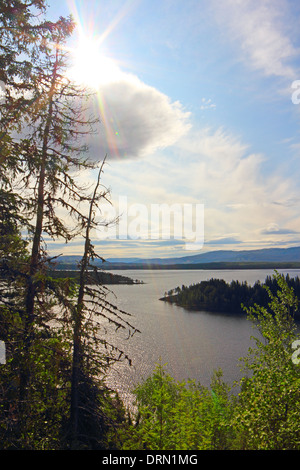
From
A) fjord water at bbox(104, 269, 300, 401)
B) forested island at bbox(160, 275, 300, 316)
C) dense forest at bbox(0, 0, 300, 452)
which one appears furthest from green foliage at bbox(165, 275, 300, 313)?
dense forest at bbox(0, 0, 300, 452)

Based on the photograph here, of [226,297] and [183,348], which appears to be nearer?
[183,348]

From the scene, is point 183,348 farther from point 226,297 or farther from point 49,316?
point 226,297

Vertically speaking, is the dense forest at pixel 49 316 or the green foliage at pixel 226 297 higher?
the dense forest at pixel 49 316

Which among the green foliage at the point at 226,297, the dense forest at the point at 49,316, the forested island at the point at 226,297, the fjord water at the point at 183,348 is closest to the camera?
the dense forest at the point at 49,316

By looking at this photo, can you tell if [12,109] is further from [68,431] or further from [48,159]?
[68,431]

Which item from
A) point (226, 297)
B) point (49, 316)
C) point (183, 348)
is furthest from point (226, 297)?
point (49, 316)

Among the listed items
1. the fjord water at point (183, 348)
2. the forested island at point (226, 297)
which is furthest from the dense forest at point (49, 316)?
the forested island at point (226, 297)

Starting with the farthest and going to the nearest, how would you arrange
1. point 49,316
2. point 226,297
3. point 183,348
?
point 226,297 < point 183,348 < point 49,316

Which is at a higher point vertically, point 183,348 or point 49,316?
point 49,316

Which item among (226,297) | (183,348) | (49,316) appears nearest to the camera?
(49,316)

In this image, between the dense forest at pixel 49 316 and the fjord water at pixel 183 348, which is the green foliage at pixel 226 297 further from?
the dense forest at pixel 49 316

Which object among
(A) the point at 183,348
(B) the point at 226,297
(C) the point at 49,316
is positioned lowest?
(B) the point at 226,297
